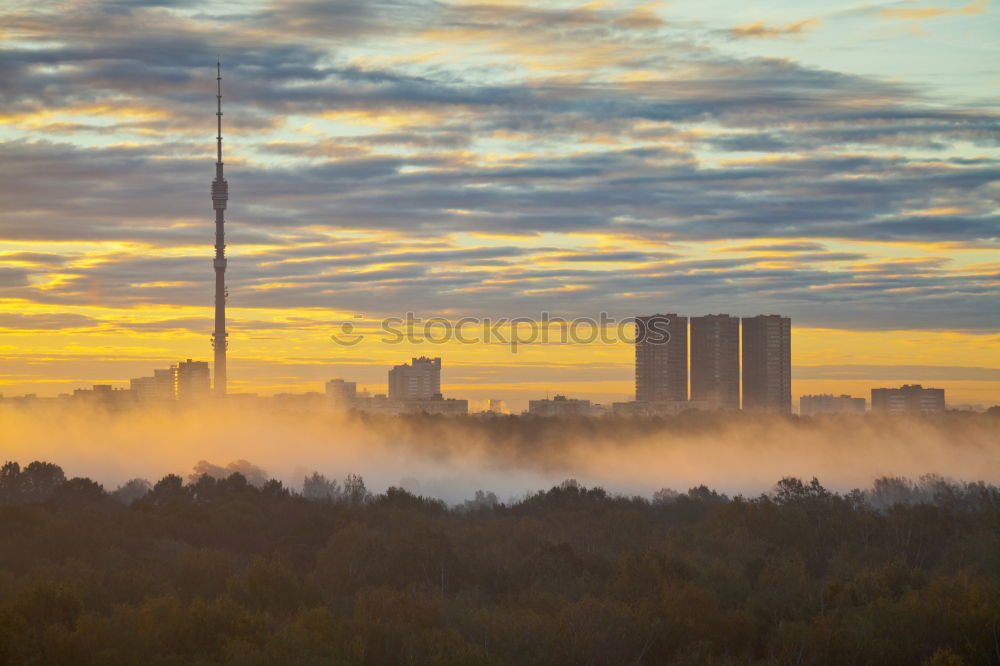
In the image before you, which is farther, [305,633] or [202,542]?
[202,542]

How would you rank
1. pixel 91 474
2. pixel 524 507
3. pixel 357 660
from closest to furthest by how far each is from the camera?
pixel 357 660 < pixel 524 507 < pixel 91 474

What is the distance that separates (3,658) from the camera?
41.3 m

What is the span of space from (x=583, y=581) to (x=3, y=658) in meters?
31.4

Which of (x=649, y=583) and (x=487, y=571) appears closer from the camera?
(x=649, y=583)

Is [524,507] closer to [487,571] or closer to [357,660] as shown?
[487,571]

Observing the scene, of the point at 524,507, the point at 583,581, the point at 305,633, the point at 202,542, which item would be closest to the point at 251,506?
the point at 202,542

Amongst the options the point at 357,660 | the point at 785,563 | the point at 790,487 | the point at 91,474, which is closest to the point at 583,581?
the point at 785,563

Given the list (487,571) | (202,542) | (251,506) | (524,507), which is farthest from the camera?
(524,507)

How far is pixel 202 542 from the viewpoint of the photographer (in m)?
83.9

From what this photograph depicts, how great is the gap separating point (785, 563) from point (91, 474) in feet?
491

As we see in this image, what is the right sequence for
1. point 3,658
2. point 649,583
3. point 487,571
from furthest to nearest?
point 487,571, point 649,583, point 3,658

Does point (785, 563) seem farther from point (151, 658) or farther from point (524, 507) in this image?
point (524, 507)

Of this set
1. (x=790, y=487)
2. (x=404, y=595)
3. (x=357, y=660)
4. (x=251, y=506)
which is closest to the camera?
(x=357, y=660)

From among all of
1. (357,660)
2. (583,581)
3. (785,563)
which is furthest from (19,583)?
(785,563)
